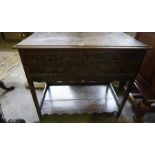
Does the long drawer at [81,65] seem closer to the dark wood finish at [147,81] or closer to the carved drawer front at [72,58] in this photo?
the carved drawer front at [72,58]

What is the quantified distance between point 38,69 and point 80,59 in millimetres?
297

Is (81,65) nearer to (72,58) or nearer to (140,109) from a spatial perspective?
(72,58)

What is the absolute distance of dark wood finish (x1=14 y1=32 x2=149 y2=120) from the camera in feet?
2.89

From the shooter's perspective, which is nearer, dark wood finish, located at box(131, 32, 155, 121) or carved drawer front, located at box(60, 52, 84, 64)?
carved drawer front, located at box(60, 52, 84, 64)

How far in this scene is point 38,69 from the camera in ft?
3.18

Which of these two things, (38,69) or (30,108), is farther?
(30,108)

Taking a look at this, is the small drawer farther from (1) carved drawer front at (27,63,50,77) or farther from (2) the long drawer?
(1) carved drawer front at (27,63,50,77)

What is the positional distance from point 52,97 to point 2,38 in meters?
2.85

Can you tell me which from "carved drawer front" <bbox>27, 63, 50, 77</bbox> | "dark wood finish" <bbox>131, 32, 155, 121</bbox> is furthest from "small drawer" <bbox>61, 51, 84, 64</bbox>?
"dark wood finish" <bbox>131, 32, 155, 121</bbox>

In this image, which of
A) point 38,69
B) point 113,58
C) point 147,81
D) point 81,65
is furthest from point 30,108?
point 147,81

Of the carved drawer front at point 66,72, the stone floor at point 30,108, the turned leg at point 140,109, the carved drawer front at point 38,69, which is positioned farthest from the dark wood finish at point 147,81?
the carved drawer front at point 38,69

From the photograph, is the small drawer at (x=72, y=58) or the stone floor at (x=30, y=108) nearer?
the small drawer at (x=72, y=58)

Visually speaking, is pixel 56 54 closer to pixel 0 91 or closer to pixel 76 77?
pixel 76 77

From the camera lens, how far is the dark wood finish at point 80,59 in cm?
88
